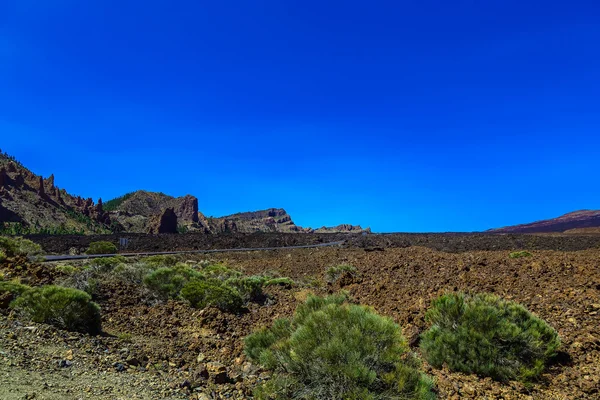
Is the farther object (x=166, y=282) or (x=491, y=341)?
(x=166, y=282)

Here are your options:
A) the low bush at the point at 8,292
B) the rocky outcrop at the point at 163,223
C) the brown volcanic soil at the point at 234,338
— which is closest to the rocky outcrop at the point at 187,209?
the rocky outcrop at the point at 163,223

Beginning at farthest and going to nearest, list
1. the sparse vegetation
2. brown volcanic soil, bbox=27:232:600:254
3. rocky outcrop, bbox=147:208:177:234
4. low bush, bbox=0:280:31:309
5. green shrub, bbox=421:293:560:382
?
the sparse vegetation → rocky outcrop, bbox=147:208:177:234 → brown volcanic soil, bbox=27:232:600:254 → low bush, bbox=0:280:31:309 → green shrub, bbox=421:293:560:382

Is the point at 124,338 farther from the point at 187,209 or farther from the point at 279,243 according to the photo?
the point at 187,209

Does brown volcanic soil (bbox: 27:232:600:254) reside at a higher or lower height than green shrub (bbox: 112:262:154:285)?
higher

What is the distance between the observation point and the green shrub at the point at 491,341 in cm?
679

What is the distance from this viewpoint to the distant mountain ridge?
8388cm

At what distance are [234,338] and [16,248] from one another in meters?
19.1

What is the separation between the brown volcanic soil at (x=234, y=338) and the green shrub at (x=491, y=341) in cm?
26

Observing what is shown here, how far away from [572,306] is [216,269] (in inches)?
675

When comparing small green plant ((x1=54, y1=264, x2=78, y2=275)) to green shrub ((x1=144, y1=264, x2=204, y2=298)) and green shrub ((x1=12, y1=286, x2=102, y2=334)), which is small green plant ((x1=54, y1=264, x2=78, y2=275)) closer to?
green shrub ((x1=144, y1=264, x2=204, y2=298))

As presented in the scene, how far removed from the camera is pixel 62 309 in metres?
8.68

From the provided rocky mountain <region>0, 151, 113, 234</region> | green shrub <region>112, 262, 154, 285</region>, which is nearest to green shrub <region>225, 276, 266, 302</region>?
green shrub <region>112, 262, 154, 285</region>

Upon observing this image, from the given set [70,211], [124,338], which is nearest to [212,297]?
[124,338]

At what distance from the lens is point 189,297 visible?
42.8 feet
